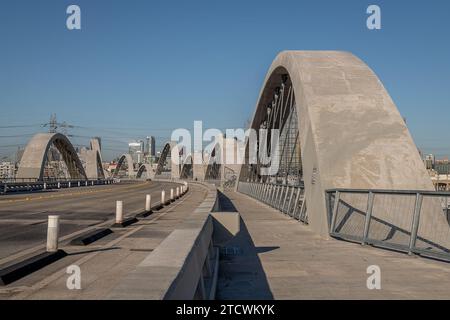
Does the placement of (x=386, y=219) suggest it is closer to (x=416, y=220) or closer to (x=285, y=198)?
(x=416, y=220)

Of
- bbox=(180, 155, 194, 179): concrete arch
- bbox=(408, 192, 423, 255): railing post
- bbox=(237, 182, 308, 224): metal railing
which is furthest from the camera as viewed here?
bbox=(180, 155, 194, 179): concrete arch

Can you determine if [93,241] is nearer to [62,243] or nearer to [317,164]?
[62,243]

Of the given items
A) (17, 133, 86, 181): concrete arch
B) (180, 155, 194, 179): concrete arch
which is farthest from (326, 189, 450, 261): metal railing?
(180, 155, 194, 179): concrete arch

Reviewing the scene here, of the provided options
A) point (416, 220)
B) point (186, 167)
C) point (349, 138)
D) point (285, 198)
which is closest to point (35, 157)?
point (285, 198)

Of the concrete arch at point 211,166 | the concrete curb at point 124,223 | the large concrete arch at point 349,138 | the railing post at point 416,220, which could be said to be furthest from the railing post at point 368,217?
the concrete arch at point 211,166

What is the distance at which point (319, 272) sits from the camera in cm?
880

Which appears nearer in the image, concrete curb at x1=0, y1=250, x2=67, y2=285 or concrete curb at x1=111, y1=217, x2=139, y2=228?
concrete curb at x1=0, y1=250, x2=67, y2=285

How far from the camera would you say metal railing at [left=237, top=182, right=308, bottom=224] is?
19.3m

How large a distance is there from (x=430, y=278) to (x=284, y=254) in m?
3.43

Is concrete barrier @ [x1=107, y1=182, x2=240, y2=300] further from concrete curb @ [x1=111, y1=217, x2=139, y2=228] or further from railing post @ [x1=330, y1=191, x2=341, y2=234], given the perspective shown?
concrete curb @ [x1=111, y1=217, x2=139, y2=228]

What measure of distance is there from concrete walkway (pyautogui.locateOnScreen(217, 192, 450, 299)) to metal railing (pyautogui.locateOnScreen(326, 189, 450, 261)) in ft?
1.55

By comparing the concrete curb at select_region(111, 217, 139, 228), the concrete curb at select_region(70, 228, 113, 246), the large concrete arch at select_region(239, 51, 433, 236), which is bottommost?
the concrete curb at select_region(111, 217, 139, 228)

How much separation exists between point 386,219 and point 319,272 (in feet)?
13.4

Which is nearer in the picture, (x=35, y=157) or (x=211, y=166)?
(x=35, y=157)
